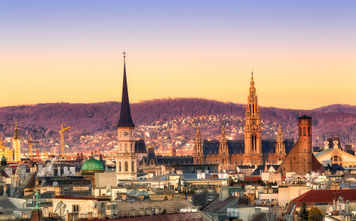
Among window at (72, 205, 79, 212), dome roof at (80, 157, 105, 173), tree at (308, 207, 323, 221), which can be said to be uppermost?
dome roof at (80, 157, 105, 173)

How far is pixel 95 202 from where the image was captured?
86312mm

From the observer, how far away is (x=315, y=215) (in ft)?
291

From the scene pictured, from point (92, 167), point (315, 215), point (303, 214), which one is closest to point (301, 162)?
point (92, 167)

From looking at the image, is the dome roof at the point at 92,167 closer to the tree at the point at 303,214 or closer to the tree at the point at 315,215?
the tree at the point at 315,215

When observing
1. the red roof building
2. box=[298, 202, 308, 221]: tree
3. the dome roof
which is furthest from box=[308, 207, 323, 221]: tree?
the dome roof

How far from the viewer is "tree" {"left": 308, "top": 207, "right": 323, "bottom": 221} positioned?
88.2 m

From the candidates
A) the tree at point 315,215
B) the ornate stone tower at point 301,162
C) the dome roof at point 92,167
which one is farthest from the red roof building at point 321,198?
the ornate stone tower at point 301,162

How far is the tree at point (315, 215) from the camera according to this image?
8825cm

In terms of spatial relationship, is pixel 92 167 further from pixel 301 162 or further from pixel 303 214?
pixel 303 214

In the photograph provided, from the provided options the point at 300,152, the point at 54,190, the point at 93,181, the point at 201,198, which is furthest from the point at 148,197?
the point at 300,152

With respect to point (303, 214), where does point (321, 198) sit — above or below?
above

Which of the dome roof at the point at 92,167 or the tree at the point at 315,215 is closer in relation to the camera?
the tree at the point at 315,215

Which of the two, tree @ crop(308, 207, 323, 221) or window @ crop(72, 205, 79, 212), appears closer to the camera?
window @ crop(72, 205, 79, 212)

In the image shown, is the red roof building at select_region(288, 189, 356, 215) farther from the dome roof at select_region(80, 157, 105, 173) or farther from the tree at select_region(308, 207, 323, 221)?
the dome roof at select_region(80, 157, 105, 173)
